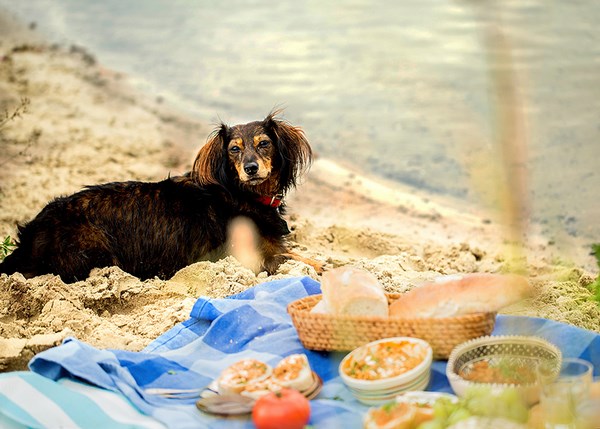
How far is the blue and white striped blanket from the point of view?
10.2 ft

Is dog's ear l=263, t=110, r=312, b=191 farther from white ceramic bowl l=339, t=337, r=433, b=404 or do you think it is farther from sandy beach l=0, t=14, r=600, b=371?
white ceramic bowl l=339, t=337, r=433, b=404

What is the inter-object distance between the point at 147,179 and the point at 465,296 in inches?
189

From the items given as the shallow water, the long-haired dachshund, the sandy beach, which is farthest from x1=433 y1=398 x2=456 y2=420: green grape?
the shallow water

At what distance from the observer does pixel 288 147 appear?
559cm

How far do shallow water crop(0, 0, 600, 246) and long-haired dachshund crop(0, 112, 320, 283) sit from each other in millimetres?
1645

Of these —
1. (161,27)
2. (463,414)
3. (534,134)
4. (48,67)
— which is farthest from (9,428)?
(161,27)

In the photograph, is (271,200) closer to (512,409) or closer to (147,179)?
(147,179)

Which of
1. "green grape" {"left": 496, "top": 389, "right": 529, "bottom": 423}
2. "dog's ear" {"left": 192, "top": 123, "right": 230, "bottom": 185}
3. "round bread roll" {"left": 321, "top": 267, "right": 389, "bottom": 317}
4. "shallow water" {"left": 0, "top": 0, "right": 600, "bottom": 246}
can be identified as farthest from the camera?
"shallow water" {"left": 0, "top": 0, "right": 600, "bottom": 246}

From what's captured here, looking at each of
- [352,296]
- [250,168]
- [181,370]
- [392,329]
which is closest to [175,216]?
[250,168]

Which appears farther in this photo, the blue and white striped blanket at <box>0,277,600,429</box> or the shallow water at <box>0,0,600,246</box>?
the shallow water at <box>0,0,600,246</box>

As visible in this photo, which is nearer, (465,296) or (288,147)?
(465,296)

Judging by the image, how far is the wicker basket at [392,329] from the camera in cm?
316

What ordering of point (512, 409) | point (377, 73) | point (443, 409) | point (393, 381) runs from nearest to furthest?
1. point (512, 409)
2. point (443, 409)
3. point (393, 381)
4. point (377, 73)

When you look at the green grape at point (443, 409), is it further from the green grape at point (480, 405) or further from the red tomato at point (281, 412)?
the red tomato at point (281, 412)
